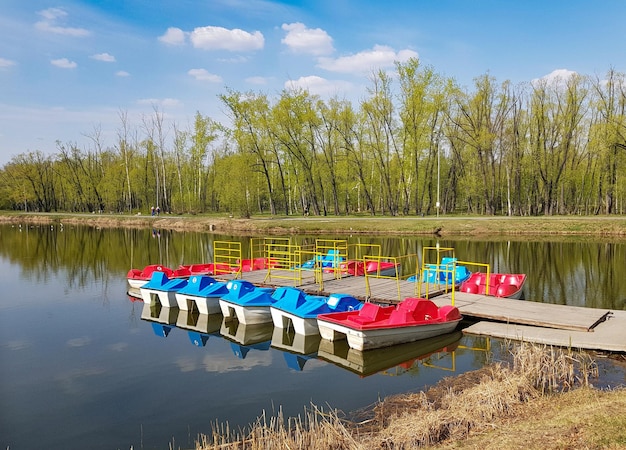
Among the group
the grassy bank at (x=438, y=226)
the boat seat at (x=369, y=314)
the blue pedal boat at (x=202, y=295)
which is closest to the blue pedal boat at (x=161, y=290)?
the blue pedal boat at (x=202, y=295)

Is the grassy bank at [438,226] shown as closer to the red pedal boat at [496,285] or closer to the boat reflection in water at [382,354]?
the red pedal boat at [496,285]

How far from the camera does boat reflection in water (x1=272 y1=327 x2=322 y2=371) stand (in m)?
13.1

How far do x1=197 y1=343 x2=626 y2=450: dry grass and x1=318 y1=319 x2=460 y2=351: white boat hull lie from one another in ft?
10.6

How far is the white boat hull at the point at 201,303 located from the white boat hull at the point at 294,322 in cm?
326

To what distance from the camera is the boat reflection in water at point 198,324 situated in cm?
Result: 1564

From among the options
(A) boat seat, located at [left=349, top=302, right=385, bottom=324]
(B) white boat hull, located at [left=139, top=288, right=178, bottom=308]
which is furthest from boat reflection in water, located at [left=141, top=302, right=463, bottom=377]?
(B) white boat hull, located at [left=139, top=288, right=178, bottom=308]

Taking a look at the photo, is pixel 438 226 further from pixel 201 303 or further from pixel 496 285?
pixel 201 303

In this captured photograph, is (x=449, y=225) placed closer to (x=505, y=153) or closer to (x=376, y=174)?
(x=505, y=153)

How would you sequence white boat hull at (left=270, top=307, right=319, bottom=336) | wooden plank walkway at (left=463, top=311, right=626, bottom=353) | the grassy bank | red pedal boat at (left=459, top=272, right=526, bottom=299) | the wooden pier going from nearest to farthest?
wooden plank walkway at (left=463, top=311, right=626, bottom=353), the wooden pier, white boat hull at (left=270, top=307, right=319, bottom=336), red pedal boat at (left=459, top=272, right=526, bottom=299), the grassy bank

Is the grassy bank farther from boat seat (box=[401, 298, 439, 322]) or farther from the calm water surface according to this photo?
boat seat (box=[401, 298, 439, 322])

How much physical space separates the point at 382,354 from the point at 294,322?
3.28 meters

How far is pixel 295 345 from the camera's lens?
14516 millimetres

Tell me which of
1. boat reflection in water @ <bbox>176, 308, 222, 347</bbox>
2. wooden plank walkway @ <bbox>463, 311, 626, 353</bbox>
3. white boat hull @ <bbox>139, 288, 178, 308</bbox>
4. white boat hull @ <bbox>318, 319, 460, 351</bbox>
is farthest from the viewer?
white boat hull @ <bbox>139, 288, 178, 308</bbox>

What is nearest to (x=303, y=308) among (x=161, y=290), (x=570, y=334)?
(x=161, y=290)
